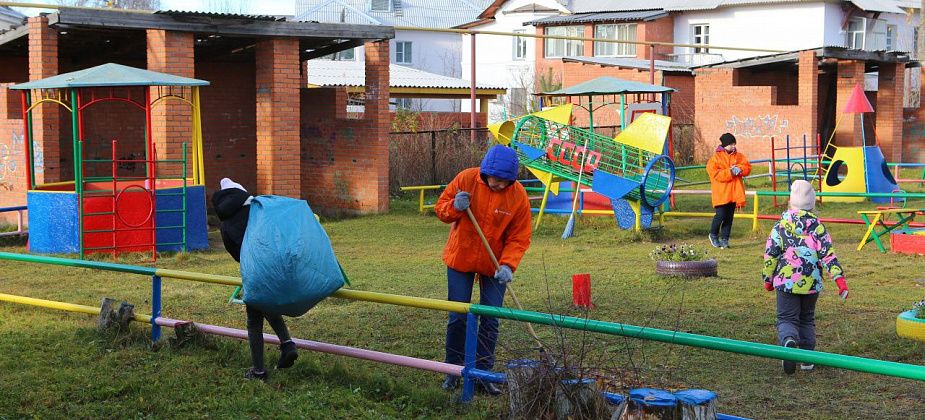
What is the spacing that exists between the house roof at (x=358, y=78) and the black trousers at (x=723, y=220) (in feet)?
66.3

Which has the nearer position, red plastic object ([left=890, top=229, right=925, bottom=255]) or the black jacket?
the black jacket

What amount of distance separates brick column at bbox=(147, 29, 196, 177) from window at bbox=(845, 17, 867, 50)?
120 ft

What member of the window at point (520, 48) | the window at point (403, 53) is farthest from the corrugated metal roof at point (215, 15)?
the window at point (403, 53)

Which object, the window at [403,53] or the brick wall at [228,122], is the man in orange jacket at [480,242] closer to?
the brick wall at [228,122]

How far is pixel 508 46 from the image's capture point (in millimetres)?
52906

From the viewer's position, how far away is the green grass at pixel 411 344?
6.25 m

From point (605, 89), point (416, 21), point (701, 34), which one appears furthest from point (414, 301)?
point (416, 21)

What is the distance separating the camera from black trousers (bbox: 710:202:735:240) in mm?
14555

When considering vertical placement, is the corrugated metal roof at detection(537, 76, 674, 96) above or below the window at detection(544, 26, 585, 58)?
below

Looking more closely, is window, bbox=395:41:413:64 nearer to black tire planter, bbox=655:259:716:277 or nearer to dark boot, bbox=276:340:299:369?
black tire planter, bbox=655:259:716:277

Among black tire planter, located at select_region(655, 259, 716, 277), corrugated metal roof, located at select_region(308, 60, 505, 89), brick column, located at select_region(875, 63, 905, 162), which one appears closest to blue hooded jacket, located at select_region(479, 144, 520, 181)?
black tire planter, located at select_region(655, 259, 716, 277)

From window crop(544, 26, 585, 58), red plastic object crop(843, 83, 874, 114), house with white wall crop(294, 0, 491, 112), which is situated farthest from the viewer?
house with white wall crop(294, 0, 491, 112)

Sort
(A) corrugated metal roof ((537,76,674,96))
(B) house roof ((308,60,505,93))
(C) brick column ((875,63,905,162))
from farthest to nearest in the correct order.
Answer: (B) house roof ((308,60,505,93)), (C) brick column ((875,63,905,162)), (A) corrugated metal roof ((537,76,674,96))

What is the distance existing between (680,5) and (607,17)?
121 inches
